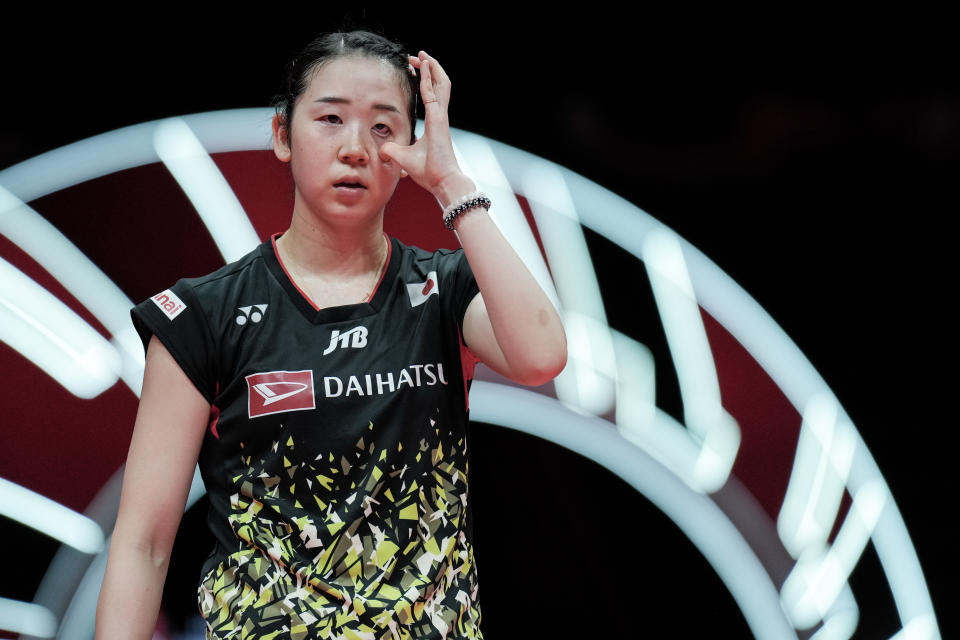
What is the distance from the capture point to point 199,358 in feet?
3.85

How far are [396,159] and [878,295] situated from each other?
1.64 metres

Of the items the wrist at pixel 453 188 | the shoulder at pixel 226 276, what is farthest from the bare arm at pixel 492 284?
the shoulder at pixel 226 276

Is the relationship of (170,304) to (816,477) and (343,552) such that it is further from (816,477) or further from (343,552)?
(816,477)

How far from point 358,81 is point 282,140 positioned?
167mm

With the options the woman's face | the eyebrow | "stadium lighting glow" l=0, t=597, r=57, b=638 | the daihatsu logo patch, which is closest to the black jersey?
the daihatsu logo patch

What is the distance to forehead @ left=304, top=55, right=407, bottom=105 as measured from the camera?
4.23 feet

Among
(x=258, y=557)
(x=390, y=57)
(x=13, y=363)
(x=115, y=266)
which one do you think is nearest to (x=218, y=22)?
(x=115, y=266)

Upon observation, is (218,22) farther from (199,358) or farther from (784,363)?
(784,363)

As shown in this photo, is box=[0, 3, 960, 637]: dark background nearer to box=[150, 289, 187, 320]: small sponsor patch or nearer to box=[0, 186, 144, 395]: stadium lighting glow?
box=[0, 186, 144, 395]: stadium lighting glow

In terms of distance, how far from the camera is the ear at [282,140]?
4.48ft

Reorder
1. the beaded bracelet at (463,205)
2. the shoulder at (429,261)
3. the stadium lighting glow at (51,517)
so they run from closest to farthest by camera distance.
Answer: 1. the beaded bracelet at (463,205)
2. the shoulder at (429,261)
3. the stadium lighting glow at (51,517)

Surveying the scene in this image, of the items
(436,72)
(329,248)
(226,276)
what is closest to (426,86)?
(436,72)

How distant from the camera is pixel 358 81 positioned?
4.25 feet

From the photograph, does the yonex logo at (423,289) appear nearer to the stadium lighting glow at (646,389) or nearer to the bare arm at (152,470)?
the bare arm at (152,470)
